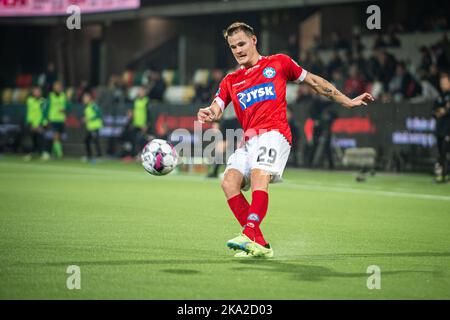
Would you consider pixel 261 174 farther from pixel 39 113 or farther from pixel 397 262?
pixel 39 113

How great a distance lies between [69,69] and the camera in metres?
41.3

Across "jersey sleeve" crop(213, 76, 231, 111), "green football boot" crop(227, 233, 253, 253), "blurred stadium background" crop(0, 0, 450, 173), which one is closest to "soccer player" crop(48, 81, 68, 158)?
"blurred stadium background" crop(0, 0, 450, 173)

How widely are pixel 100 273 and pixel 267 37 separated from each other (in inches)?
1024

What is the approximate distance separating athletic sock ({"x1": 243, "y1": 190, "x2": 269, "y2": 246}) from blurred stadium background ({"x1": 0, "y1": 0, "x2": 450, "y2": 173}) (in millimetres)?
13747

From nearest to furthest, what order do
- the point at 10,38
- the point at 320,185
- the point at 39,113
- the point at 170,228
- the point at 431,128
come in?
the point at 170,228
the point at 320,185
the point at 431,128
the point at 39,113
the point at 10,38

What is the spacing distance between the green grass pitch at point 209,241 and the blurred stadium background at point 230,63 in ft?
14.9

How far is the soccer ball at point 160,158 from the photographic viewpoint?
32.5 ft

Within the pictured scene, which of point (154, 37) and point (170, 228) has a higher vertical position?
point (154, 37)

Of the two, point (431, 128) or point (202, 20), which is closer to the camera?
point (431, 128)

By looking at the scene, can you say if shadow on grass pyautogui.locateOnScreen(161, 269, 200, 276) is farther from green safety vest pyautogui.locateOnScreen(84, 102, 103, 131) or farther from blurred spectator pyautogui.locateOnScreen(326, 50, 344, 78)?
green safety vest pyautogui.locateOnScreen(84, 102, 103, 131)

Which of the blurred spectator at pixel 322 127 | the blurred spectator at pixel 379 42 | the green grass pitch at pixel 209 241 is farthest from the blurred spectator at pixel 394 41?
the green grass pitch at pixel 209 241

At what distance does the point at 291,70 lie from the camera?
9.58m

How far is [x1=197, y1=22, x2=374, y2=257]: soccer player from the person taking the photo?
9250 mm

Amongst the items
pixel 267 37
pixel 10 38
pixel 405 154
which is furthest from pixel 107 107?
pixel 10 38
